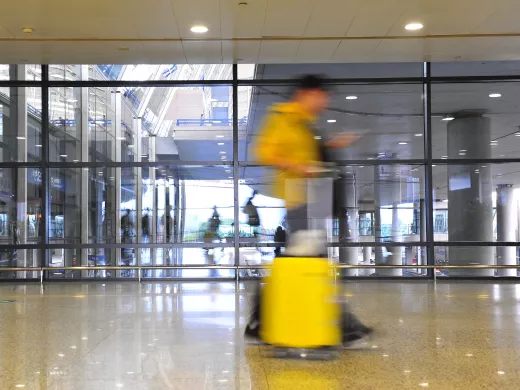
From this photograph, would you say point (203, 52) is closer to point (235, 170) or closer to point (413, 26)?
point (235, 170)

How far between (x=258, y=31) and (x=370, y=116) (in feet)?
14.7

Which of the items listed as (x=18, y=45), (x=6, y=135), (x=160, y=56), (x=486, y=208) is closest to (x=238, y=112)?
(x=160, y=56)

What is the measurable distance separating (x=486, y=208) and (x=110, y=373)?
1041 cm

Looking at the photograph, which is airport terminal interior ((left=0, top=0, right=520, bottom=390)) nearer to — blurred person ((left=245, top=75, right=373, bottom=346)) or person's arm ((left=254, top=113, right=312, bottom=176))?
blurred person ((left=245, top=75, right=373, bottom=346))

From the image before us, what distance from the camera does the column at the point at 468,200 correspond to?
39.0ft

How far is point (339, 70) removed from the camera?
37.8ft

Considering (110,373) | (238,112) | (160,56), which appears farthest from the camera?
(238,112)

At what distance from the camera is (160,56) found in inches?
379

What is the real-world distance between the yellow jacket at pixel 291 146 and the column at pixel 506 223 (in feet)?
30.6

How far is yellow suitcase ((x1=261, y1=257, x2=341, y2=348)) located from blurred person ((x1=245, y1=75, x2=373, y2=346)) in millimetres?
242

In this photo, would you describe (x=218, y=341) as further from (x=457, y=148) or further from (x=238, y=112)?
(x=457, y=148)

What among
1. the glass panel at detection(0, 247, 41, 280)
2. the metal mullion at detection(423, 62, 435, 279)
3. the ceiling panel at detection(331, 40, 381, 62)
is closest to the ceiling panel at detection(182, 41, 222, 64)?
the ceiling panel at detection(331, 40, 381, 62)

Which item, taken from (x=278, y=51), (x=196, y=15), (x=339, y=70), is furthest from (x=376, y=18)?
(x=339, y=70)

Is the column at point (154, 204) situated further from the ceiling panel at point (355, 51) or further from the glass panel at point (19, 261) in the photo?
the ceiling panel at point (355, 51)
